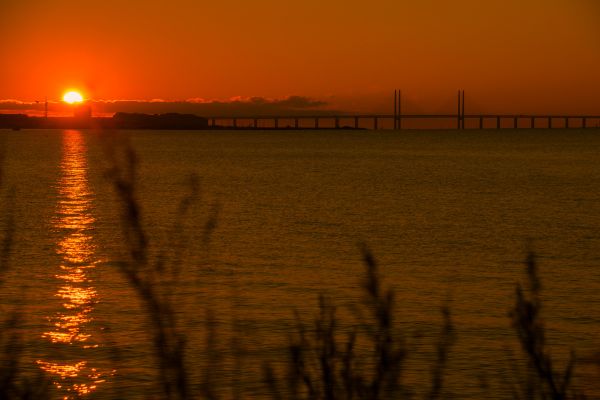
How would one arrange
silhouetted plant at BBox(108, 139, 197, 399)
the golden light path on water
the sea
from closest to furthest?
1. silhouetted plant at BBox(108, 139, 197, 399)
2. the sea
3. the golden light path on water

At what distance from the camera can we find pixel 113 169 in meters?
3.14

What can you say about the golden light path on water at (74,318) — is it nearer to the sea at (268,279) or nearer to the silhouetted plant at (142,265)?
the sea at (268,279)

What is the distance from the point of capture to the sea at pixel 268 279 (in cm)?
507

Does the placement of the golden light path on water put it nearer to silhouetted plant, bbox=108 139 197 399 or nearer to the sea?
the sea

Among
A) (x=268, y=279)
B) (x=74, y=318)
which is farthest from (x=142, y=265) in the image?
(x=268, y=279)

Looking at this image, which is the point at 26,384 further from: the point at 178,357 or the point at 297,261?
the point at 297,261

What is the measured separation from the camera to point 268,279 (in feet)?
62.3

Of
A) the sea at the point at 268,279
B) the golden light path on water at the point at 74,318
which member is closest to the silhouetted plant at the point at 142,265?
the sea at the point at 268,279

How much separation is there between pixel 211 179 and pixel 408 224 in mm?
32804

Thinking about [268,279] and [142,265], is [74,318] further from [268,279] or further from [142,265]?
[142,265]

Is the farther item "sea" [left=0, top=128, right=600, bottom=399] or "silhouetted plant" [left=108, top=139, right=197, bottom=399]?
"sea" [left=0, top=128, right=600, bottom=399]

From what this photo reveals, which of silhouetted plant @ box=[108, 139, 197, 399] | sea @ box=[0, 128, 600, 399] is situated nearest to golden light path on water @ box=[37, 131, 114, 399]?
sea @ box=[0, 128, 600, 399]

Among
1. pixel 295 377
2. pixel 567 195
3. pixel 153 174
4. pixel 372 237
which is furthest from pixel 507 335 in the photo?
pixel 153 174

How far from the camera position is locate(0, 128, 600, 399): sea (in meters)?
5.07
